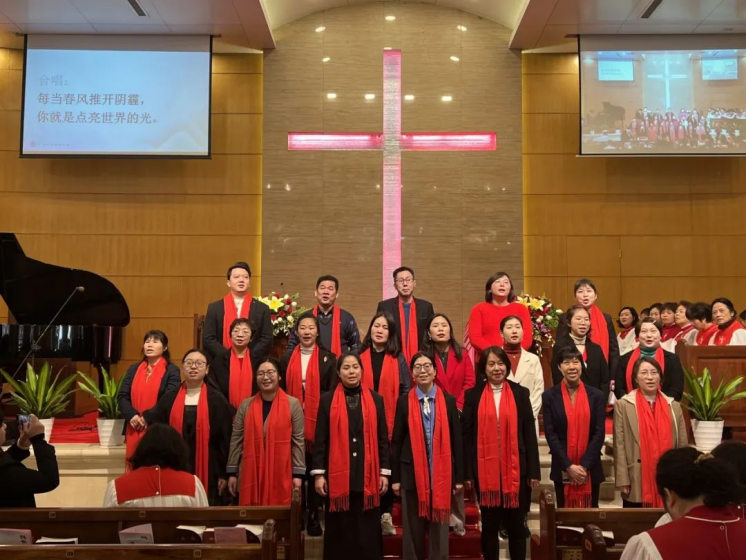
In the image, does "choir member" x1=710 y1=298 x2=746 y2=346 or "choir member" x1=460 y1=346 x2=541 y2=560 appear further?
"choir member" x1=710 y1=298 x2=746 y2=346

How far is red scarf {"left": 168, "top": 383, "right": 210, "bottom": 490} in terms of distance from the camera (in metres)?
4.17

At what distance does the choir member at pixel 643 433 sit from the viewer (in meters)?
4.04

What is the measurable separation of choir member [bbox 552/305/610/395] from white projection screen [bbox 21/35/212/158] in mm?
4471

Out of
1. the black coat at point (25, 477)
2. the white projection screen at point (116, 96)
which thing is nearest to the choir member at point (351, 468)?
the black coat at point (25, 477)

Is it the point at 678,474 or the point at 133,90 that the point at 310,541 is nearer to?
the point at 678,474

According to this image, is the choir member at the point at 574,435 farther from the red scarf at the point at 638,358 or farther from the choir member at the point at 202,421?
the choir member at the point at 202,421

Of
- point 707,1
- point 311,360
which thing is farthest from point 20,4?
point 707,1

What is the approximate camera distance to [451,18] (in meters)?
8.49

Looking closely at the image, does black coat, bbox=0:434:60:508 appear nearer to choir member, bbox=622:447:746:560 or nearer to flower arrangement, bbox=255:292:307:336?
choir member, bbox=622:447:746:560

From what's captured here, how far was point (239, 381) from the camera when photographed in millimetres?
4672

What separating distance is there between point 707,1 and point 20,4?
6345 mm

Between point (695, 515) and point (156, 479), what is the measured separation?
74.5 inches

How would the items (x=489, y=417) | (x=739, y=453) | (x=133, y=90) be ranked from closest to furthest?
(x=739, y=453) < (x=489, y=417) < (x=133, y=90)

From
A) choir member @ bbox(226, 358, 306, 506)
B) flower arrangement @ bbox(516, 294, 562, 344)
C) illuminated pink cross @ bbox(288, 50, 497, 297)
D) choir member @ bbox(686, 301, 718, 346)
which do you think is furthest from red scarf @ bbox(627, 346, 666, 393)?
illuminated pink cross @ bbox(288, 50, 497, 297)
